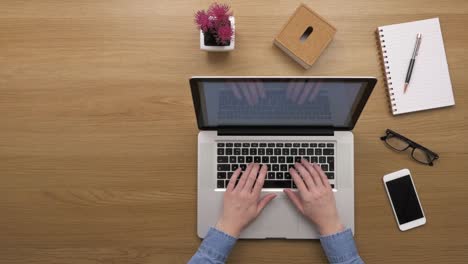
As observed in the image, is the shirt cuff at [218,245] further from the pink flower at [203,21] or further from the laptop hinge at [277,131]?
the pink flower at [203,21]

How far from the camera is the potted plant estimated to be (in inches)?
35.8

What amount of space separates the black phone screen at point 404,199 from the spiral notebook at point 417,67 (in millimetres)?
162

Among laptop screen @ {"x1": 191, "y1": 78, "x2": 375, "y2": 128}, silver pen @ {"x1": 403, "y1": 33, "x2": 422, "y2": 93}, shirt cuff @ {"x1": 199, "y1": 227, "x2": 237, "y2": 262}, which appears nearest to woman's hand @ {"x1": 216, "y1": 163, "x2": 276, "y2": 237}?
shirt cuff @ {"x1": 199, "y1": 227, "x2": 237, "y2": 262}

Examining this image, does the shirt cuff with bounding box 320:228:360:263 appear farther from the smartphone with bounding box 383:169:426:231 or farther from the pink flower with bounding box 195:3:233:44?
the pink flower with bounding box 195:3:233:44

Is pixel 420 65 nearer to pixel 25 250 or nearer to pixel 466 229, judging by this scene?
pixel 466 229

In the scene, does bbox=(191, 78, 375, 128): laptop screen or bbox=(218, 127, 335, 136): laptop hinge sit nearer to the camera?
bbox=(191, 78, 375, 128): laptop screen

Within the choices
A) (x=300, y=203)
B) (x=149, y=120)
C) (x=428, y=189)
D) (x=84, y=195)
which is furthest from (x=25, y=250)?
(x=428, y=189)

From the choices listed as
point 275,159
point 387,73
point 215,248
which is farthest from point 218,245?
point 387,73

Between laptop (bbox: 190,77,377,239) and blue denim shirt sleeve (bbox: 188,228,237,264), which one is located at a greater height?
laptop (bbox: 190,77,377,239)

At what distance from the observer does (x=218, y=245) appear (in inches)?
36.4

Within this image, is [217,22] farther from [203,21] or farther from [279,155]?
[279,155]

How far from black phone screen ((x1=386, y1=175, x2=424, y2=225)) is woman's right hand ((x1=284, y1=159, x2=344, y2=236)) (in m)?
0.14

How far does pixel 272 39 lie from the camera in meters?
0.99

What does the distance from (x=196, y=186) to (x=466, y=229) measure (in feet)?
2.06
